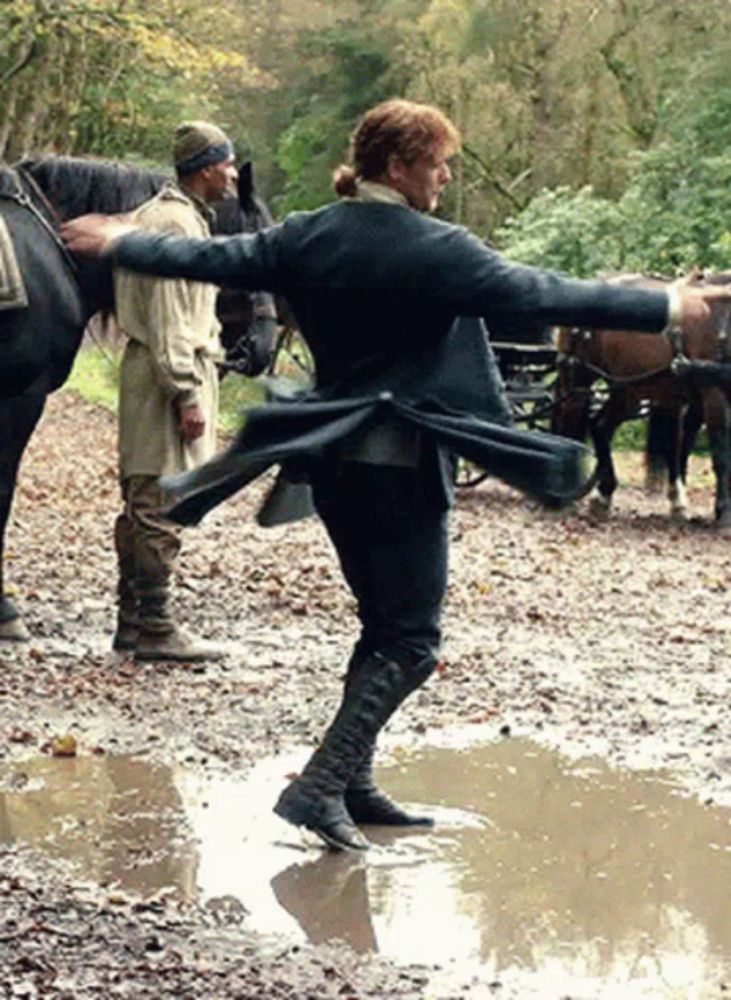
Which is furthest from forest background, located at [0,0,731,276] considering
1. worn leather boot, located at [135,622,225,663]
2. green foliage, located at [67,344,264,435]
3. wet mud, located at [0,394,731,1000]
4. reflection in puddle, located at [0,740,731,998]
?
reflection in puddle, located at [0,740,731,998]

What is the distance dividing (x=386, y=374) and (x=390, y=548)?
493mm

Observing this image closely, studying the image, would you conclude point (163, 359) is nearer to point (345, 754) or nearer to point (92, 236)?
point (92, 236)

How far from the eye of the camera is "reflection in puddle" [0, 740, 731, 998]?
17.6ft

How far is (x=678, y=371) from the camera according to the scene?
1600 cm

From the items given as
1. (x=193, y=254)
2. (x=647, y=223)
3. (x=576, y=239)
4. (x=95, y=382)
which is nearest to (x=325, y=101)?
(x=95, y=382)

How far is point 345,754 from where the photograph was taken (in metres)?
6.30

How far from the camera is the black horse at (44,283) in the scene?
952 centimetres

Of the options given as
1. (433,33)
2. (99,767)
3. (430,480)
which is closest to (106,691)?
(99,767)

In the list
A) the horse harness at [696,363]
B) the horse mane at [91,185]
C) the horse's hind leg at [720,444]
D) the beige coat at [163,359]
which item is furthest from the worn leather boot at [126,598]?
the horse's hind leg at [720,444]

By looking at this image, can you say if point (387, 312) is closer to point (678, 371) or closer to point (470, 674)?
point (470, 674)

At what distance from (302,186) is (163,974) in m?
49.8

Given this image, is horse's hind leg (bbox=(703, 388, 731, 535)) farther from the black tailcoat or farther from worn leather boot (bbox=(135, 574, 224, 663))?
the black tailcoat

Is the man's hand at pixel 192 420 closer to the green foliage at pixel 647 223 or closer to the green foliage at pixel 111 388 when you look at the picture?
the green foliage at pixel 111 388

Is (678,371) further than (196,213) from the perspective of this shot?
Yes
